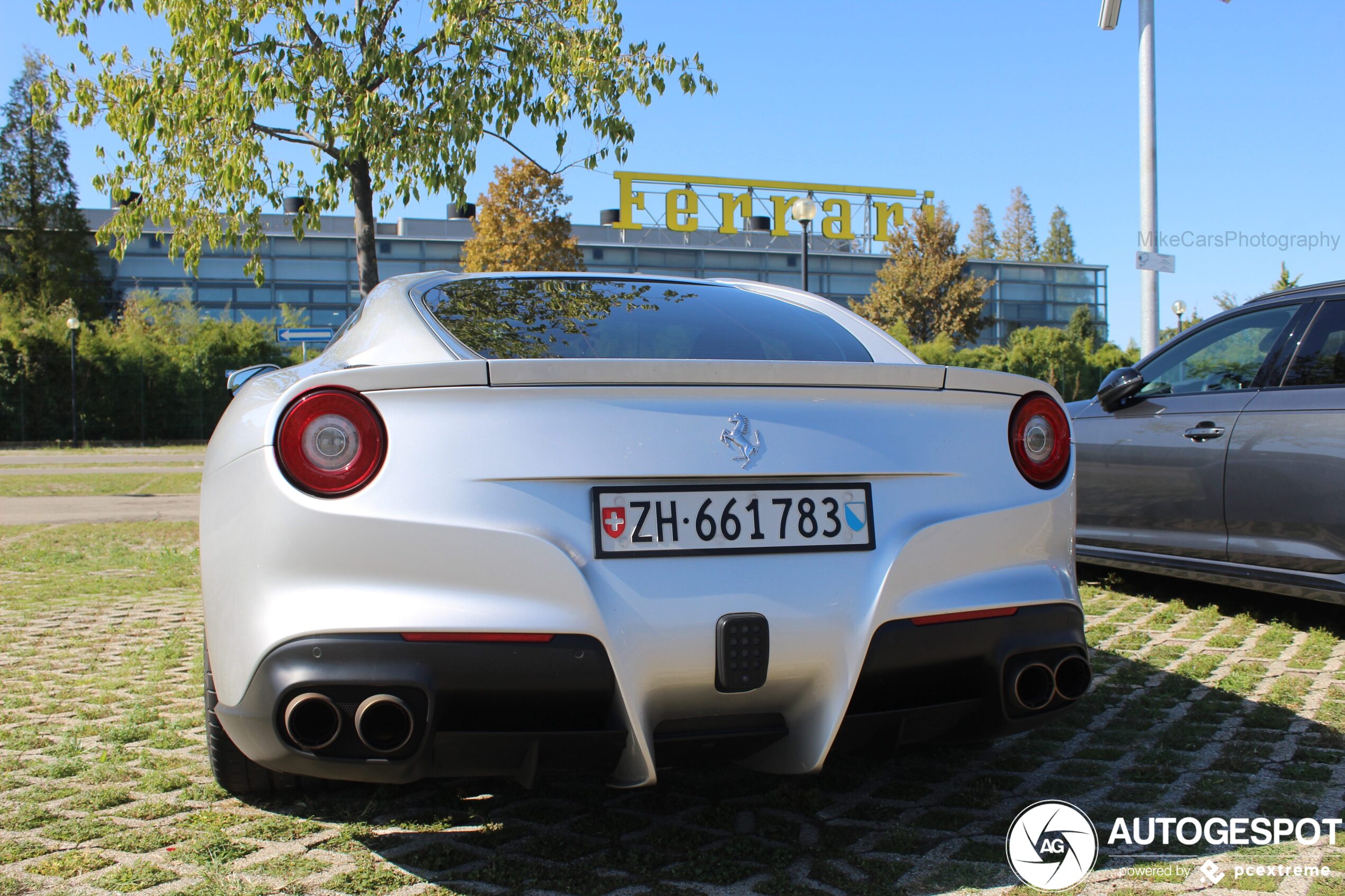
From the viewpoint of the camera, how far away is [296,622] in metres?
2.19

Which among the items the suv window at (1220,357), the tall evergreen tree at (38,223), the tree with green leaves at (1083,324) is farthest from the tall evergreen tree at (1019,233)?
the suv window at (1220,357)

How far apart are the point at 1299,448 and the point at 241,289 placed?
48.9 metres

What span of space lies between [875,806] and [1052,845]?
482mm

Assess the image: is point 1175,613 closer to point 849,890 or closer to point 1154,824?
point 1154,824

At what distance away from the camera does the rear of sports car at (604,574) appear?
217 centimetres

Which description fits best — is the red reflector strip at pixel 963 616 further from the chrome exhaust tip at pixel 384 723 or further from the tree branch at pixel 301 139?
the tree branch at pixel 301 139

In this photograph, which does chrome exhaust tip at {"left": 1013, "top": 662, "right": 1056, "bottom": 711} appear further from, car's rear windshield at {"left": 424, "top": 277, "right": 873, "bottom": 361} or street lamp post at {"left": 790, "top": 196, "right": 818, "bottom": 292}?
street lamp post at {"left": 790, "top": 196, "right": 818, "bottom": 292}

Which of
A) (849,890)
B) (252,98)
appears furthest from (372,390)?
(252,98)

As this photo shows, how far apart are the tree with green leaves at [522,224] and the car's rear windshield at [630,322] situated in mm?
25689

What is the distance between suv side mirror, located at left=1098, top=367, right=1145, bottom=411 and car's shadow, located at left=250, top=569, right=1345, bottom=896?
1911 millimetres

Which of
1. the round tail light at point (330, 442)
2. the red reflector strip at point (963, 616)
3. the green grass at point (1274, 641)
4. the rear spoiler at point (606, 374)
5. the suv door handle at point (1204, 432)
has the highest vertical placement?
the rear spoiler at point (606, 374)

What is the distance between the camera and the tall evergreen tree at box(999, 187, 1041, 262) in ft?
344

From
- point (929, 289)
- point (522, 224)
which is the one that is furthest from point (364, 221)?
point (929, 289)

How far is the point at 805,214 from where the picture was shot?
1561 centimetres
